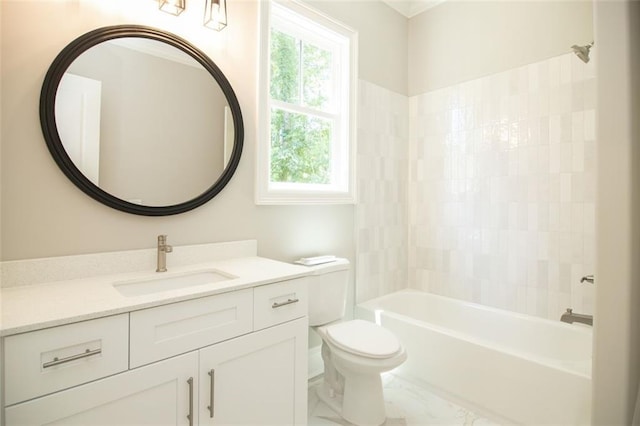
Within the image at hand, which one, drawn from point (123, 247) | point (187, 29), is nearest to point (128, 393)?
point (123, 247)

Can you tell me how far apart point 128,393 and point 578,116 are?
2.73 meters

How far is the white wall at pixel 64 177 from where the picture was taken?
1229mm

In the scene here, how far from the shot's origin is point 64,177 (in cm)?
133

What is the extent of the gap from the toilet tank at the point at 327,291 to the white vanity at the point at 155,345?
0.38m

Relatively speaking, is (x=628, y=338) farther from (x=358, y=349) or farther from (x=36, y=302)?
(x=36, y=302)

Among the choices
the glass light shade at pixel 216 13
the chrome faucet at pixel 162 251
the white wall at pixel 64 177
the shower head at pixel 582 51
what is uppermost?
the glass light shade at pixel 216 13

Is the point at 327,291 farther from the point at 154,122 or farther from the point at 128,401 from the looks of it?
the point at 154,122

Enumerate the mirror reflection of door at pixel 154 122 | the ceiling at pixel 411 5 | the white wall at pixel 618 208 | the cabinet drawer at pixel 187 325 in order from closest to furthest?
the white wall at pixel 618 208
the cabinet drawer at pixel 187 325
the mirror reflection of door at pixel 154 122
the ceiling at pixel 411 5

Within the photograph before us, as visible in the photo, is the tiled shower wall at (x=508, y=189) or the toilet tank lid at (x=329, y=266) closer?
the toilet tank lid at (x=329, y=266)

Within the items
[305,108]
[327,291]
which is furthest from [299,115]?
[327,291]

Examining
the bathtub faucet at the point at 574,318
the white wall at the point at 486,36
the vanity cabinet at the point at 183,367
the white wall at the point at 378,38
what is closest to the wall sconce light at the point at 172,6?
the white wall at the point at 378,38

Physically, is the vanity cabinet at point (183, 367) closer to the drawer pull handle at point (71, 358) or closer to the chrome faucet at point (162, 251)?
the drawer pull handle at point (71, 358)

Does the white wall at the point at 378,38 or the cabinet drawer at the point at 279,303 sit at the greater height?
the white wall at the point at 378,38

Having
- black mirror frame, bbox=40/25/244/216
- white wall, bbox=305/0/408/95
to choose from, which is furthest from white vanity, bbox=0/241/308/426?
white wall, bbox=305/0/408/95
